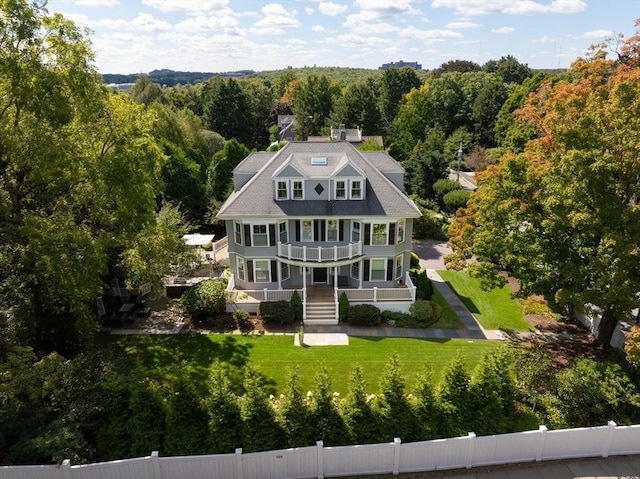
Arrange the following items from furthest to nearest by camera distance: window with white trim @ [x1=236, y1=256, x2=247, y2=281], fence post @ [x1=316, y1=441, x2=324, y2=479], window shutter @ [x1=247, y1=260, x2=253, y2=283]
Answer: window with white trim @ [x1=236, y1=256, x2=247, y2=281], window shutter @ [x1=247, y1=260, x2=253, y2=283], fence post @ [x1=316, y1=441, x2=324, y2=479]

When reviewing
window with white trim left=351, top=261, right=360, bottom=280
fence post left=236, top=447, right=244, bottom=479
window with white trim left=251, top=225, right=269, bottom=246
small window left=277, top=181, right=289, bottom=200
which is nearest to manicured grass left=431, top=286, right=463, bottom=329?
window with white trim left=351, top=261, right=360, bottom=280

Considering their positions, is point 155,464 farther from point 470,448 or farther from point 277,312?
point 277,312

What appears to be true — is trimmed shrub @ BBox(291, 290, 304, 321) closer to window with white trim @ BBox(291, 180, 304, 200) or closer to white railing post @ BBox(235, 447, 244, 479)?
window with white trim @ BBox(291, 180, 304, 200)

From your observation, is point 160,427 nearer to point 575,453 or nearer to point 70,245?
point 70,245

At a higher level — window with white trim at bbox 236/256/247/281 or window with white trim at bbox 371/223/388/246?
window with white trim at bbox 371/223/388/246

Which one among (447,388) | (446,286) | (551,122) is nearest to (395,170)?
(446,286)

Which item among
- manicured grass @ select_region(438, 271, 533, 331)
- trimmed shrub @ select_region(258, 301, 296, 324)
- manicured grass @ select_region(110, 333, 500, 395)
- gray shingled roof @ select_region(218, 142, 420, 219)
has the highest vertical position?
gray shingled roof @ select_region(218, 142, 420, 219)

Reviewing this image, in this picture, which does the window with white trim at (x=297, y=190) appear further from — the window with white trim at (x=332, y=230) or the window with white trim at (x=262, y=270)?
the window with white trim at (x=262, y=270)
